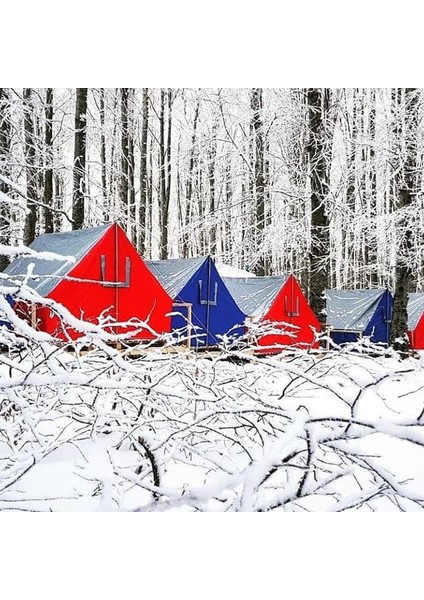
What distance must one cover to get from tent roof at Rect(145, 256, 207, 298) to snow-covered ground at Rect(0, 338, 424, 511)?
4.29 feet

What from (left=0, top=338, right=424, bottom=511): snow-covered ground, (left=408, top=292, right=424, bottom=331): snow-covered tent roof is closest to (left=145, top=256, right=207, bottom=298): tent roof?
(left=408, top=292, right=424, bottom=331): snow-covered tent roof

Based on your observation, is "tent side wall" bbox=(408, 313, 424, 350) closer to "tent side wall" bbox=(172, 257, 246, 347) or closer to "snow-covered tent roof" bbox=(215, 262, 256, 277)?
"tent side wall" bbox=(172, 257, 246, 347)

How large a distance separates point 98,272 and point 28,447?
1.30 metres

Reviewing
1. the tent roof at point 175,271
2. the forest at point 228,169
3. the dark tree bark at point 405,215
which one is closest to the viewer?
the forest at point 228,169

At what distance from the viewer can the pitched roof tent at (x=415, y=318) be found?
2.52 metres

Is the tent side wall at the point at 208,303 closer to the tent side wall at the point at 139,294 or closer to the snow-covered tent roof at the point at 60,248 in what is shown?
the tent side wall at the point at 139,294

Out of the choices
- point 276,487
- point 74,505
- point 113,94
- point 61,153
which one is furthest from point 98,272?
point 276,487

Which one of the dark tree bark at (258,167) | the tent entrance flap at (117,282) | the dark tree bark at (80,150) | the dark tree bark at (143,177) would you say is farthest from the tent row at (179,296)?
the dark tree bark at (258,167)

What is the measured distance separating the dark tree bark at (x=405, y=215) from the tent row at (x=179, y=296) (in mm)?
57

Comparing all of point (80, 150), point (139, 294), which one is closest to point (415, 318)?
point (139, 294)

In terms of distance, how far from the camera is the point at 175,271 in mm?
2916

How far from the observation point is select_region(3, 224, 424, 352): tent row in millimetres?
Answer: 2406

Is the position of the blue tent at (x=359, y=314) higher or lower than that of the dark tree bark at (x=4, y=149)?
lower
